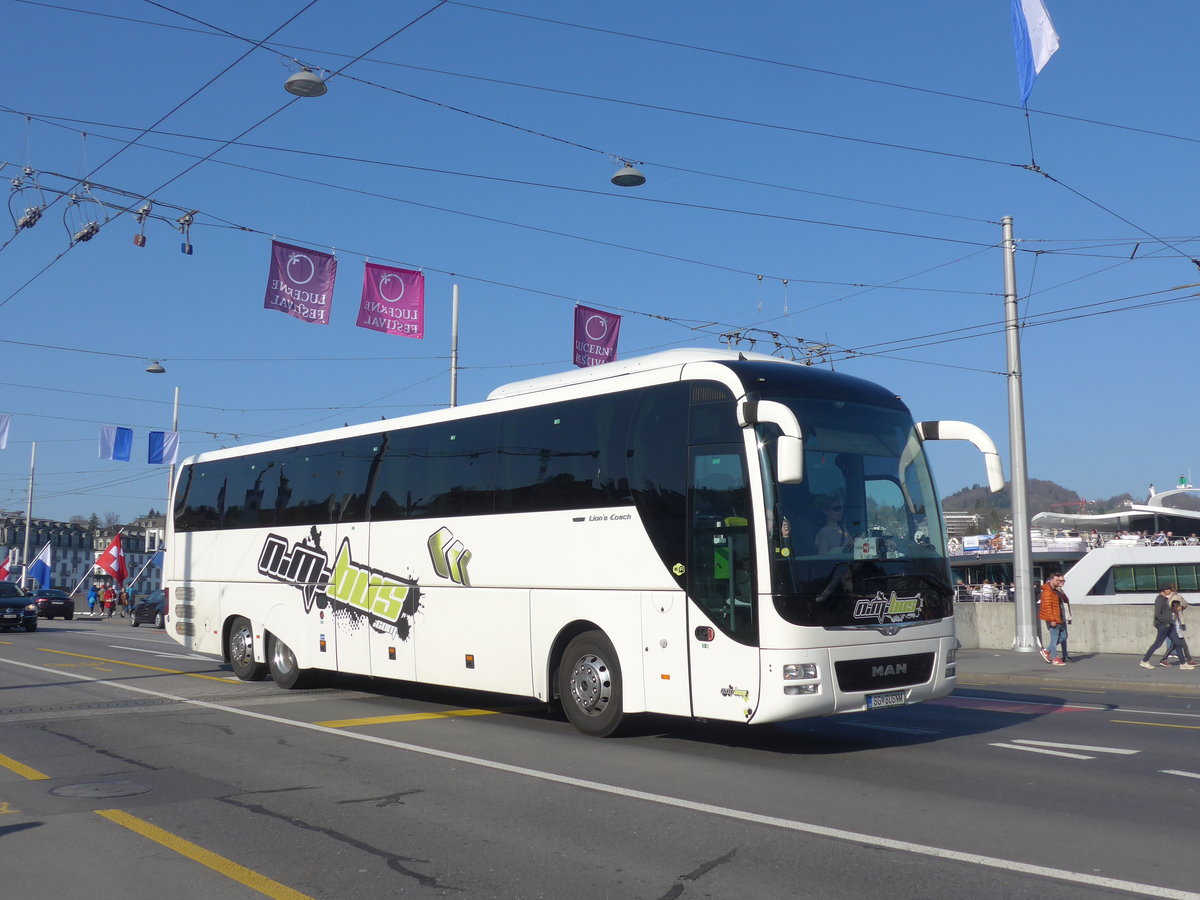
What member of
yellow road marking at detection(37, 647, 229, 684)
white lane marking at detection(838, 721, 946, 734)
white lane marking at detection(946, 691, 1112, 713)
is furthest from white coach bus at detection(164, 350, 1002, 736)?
white lane marking at detection(946, 691, 1112, 713)

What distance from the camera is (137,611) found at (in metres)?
39.9

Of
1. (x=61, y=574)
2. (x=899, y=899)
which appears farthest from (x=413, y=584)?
(x=61, y=574)

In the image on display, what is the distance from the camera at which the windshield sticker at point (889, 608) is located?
9461mm

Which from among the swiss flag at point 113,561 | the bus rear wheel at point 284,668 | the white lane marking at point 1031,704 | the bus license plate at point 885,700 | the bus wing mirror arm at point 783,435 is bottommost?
the white lane marking at point 1031,704

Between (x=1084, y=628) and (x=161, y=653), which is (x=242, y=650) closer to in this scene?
(x=161, y=653)

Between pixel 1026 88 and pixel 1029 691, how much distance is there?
380 inches

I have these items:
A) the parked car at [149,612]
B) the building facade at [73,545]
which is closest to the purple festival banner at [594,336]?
the parked car at [149,612]

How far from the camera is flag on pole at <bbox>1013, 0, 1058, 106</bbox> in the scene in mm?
16625

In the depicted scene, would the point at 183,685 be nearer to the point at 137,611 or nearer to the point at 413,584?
the point at 413,584

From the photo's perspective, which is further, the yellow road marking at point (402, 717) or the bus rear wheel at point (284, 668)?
the bus rear wheel at point (284, 668)

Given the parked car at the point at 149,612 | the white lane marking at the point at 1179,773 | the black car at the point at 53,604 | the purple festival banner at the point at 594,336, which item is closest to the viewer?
the white lane marking at the point at 1179,773

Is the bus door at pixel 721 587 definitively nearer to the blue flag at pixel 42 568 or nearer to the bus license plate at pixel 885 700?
the bus license plate at pixel 885 700

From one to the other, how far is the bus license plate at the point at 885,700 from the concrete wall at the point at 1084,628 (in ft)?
53.3

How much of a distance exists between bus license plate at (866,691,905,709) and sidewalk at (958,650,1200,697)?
29.4 ft
